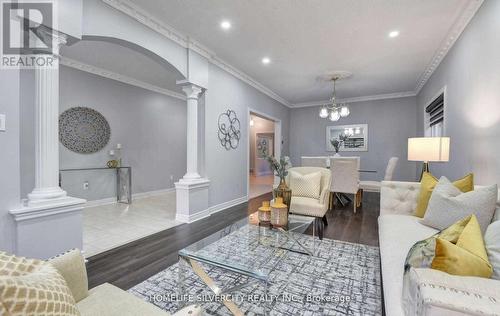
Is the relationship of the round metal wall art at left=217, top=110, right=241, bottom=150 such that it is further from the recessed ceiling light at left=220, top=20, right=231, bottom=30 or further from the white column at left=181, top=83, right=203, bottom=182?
the recessed ceiling light at left=220, top=20, right=231, bottom=30

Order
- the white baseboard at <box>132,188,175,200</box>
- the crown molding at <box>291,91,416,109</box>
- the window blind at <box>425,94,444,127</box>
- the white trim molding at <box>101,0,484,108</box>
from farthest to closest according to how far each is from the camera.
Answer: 1. the crown molding at <box>291,91,416,109</box>
2. the white baseboard at <box>132,188,175,200</box>
3. the window blind at <box>425,94,444,127</box>
4. the white trim molding at <box>101,0,484,108</box>

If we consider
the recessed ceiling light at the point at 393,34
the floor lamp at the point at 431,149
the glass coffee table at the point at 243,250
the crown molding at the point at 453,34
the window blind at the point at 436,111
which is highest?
the recessed ceiling light at the point at 393,34

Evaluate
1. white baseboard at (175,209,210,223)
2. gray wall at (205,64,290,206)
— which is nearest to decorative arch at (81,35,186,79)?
gray wall at (205,64,290,206)

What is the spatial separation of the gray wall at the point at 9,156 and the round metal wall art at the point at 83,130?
8.79 ft

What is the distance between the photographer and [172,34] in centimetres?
309

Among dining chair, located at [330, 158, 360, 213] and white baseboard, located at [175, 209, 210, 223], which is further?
dining chair, located at [330, 158, 360, 213]

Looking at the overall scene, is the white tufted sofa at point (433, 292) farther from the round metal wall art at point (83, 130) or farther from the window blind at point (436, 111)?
the round metal wall art at point (83, 130)

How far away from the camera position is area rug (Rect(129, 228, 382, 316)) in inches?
59.9

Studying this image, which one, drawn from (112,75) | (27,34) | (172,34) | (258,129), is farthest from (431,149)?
(258,129)


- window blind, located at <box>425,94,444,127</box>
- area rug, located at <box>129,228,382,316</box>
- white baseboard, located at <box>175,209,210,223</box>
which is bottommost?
area rug, located at <box>129,228,382,316</box>

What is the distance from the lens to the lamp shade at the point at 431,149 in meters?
2.56

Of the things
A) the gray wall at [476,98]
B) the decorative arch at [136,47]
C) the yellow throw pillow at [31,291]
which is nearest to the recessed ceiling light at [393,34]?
the gray wall at [476,98]

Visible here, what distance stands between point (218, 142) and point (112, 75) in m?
2.77

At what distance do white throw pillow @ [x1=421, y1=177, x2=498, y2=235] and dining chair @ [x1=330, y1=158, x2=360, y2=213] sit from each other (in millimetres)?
1956
